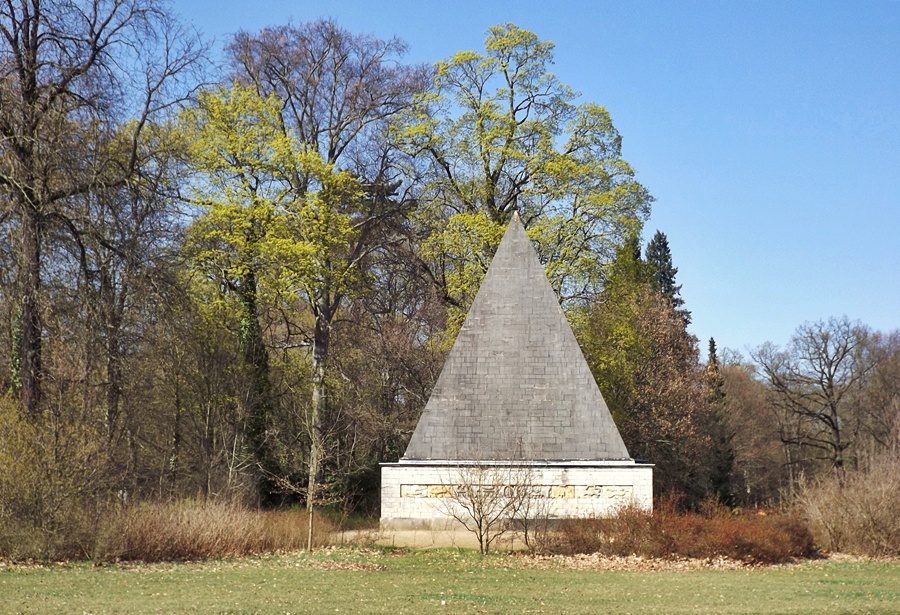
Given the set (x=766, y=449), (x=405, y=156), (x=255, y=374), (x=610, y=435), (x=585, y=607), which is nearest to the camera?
(x=585, y=607)

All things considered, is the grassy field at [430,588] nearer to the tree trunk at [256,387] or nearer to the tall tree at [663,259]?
the tree trunk at [256,387]

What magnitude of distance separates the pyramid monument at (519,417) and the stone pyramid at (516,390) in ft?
0.07

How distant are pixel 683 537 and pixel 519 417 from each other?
433cm

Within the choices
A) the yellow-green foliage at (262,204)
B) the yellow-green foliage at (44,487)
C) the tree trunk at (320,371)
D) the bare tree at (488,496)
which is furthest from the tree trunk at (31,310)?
the tree trunk at (320,371)

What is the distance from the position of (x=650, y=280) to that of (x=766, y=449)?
17181 mm

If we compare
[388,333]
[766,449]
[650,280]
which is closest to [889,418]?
[650,280]

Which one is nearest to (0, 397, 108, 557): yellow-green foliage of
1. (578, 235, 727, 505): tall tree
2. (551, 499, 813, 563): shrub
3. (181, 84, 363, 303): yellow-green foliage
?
(551, 499, 813, 563): shrub

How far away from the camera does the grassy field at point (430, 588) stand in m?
11.3

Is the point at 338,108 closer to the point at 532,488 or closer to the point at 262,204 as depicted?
the point at 262,204

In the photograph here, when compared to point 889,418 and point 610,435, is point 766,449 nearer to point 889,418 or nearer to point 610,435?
point 889,418

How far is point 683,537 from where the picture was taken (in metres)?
17.9

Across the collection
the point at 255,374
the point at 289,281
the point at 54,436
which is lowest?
the point at 54,436

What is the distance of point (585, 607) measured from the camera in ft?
38.0

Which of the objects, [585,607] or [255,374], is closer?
[585,607]
